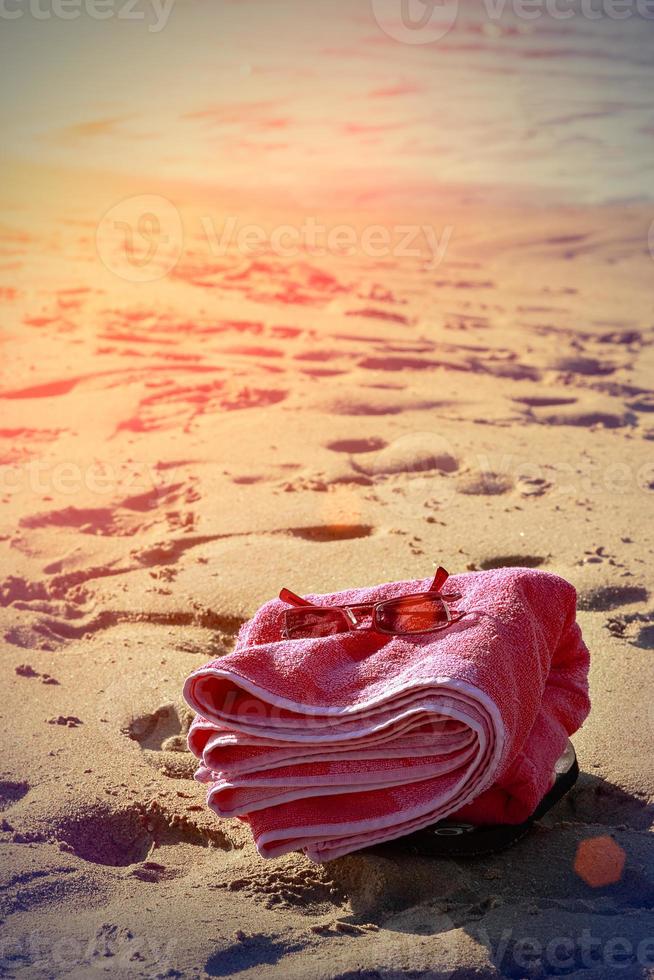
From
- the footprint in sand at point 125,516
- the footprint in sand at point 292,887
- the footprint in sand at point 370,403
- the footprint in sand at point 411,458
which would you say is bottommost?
the footprint in sand at point 292,887

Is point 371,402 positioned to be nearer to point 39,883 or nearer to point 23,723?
point 23,723

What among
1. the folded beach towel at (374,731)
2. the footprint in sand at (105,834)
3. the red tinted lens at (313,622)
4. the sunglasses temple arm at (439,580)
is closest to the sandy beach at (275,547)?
the footprint in sand at (105,834)

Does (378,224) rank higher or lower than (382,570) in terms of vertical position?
higher

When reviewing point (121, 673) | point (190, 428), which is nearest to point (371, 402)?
point (190, 428)

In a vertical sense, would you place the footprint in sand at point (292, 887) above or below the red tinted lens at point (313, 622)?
below

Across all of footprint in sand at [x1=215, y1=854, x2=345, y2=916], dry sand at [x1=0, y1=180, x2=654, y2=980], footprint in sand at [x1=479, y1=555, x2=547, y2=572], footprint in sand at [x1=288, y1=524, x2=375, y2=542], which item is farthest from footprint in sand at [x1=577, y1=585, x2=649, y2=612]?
footprint in sand at [x1=215, y1=854, x2=345, y2=916]

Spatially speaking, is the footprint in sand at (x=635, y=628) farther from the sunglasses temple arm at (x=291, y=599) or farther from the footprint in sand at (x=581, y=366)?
the footprint in sand at (x=581, y=366)

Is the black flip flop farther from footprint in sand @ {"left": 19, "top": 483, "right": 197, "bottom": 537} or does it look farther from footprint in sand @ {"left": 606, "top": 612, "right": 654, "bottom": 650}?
footprint in sand @ {"left": 19, "top": 483, "right": 197, "bottom": 537}
